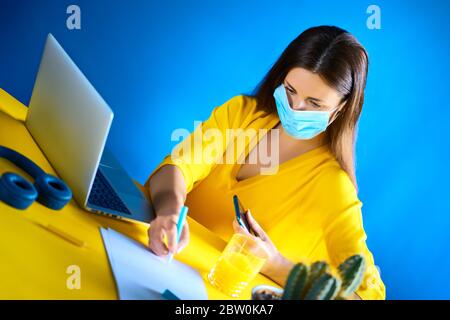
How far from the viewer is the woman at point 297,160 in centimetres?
173

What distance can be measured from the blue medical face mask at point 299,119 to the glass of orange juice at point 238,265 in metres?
0.48

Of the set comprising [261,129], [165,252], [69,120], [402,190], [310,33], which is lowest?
[402,190]

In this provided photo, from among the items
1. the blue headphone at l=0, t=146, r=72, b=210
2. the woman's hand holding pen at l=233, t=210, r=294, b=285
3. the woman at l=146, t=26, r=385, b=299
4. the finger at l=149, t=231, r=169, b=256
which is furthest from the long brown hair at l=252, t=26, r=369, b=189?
the blue headphone at l=0, t=146, r=72, b=210

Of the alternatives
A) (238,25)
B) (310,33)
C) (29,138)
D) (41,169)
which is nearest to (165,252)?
(41,169)

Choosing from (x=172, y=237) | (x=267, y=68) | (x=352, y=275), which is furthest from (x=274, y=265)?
(x=267, y=68)

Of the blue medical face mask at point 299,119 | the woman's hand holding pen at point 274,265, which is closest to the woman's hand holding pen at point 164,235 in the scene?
the woman's hand holding pen at point 274,265

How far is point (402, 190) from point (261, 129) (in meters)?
0.94

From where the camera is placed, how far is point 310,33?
1.79 m

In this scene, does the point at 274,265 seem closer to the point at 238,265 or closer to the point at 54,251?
the point at 238,265

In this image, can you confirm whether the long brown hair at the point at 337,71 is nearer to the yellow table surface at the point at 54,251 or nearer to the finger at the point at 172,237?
the yellow table surface at the point at 54,251

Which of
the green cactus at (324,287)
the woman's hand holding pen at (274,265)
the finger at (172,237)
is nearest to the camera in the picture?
the green cactus at (324,287)

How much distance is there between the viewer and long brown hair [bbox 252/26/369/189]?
5.65 feet

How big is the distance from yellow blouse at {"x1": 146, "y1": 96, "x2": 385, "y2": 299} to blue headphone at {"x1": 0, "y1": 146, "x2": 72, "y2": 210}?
57cm
